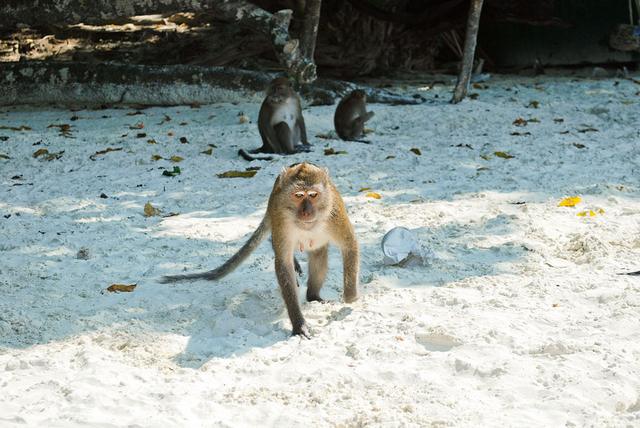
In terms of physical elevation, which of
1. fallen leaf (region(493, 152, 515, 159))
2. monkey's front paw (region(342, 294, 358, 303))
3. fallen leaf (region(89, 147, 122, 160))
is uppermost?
fallen leaf (region(493, 152, 515, 159))

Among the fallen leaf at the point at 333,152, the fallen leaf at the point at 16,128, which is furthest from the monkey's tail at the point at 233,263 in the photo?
the fallen leaf at the point at 16,128

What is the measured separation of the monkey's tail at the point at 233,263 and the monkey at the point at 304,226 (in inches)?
7.7

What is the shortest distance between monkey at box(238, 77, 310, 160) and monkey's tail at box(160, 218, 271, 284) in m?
4.19

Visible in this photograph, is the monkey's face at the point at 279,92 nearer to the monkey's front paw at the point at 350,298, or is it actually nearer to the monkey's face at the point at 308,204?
the monkey's front paw at the point at 350,298

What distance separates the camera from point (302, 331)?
167 inches

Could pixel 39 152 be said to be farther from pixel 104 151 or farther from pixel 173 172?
pixel 173 172

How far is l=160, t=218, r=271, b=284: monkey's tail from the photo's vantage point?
192 inches

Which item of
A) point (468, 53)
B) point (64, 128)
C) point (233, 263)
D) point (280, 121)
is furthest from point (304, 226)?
point (468, 53)

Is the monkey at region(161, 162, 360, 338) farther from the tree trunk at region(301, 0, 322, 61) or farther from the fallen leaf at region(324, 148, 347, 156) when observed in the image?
the tree trunk at region(301, 0, 322, 61)

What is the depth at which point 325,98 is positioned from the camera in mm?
11516

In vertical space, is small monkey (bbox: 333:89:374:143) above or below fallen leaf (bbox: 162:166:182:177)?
above

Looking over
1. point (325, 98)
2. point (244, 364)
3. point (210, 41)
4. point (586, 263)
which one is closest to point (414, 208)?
point (586, 263)

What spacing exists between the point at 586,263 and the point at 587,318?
98cm

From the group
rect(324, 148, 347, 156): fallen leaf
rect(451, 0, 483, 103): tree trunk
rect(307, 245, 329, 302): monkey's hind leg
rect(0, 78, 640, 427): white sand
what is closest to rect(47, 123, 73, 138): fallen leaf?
rect(0, 78, 640, 427): white sand
